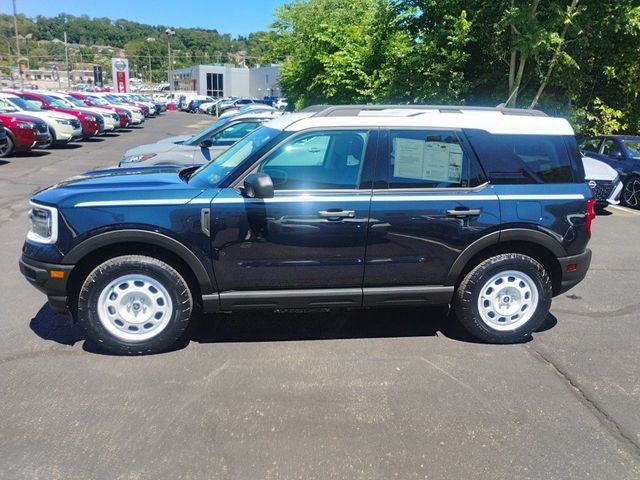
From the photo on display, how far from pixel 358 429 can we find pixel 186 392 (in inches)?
46.4

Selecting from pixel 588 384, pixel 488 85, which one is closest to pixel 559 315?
pixel 588 384

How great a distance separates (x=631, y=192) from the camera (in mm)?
11062

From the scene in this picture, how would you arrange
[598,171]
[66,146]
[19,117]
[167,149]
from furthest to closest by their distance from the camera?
[66,146] → [19,117] → [598,171] → [167,149]

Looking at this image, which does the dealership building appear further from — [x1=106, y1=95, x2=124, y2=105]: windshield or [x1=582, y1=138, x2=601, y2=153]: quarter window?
[x1=582, y1=138, x2=601, y2=153]: quarter window

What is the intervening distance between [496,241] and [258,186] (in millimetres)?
1910

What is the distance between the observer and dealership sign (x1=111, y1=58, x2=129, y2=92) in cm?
5388

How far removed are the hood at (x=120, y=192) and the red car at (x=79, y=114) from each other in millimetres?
17505

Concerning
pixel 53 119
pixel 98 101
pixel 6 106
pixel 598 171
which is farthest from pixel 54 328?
pixel 98 101

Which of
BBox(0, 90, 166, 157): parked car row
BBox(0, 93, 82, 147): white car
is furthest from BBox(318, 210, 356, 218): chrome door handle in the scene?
BBox(0, 93, 82, 147): white car

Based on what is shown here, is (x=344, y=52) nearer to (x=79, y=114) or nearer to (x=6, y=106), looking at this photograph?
(x=79, y=114)

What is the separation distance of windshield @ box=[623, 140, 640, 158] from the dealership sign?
170 feet

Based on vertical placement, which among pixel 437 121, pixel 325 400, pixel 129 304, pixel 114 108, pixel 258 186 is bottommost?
pixel 325 400

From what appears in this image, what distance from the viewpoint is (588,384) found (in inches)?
151

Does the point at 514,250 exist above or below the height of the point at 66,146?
above
